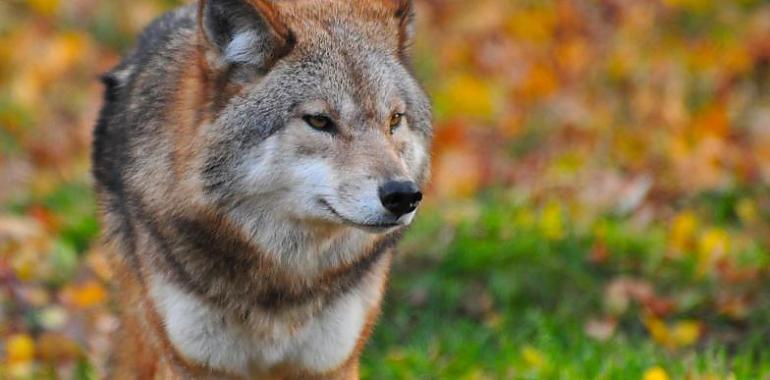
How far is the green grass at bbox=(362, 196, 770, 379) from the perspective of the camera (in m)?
6.11

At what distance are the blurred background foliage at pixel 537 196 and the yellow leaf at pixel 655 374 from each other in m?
0.01

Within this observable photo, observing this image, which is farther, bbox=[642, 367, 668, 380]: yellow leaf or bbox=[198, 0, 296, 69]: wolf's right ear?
bbox=[642, 367, 668, 380]: yellow leaf

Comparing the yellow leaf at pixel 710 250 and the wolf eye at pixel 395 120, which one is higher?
the wolf eye at pixel 395 120

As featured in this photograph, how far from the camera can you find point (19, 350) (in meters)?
6.31

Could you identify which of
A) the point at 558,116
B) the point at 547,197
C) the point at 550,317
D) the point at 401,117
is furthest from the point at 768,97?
the point at 401,117

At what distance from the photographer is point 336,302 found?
16.6ft

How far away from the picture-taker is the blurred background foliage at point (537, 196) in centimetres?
662

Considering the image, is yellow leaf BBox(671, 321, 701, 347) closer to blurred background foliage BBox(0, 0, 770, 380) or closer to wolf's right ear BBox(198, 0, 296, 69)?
blurred background foliage BBox(0, 0, 770, 380)

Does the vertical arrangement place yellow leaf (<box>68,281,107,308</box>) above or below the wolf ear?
below

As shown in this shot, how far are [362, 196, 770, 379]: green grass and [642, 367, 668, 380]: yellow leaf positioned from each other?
0.06 m

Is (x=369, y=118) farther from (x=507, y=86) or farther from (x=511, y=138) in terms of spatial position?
(x=507, y=86)

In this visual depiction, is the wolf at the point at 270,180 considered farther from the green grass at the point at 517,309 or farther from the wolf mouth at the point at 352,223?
Result: the green grass at the point at 517,309

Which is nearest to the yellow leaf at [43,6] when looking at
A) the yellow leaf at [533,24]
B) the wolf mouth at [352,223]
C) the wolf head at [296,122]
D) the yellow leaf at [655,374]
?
the yellow leaf at [533,24]

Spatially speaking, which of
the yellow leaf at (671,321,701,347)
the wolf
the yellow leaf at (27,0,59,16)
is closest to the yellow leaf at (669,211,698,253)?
the yellow leaf at (671,321,701,347)
